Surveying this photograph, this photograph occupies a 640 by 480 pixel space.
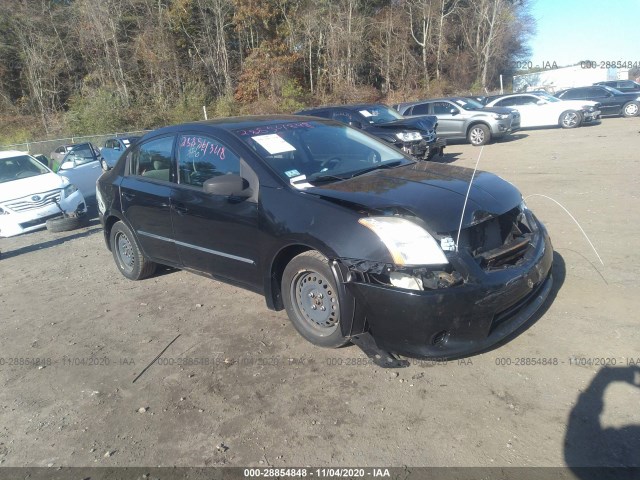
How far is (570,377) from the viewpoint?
319cm

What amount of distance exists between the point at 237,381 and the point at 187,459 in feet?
2.54

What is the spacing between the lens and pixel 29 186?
31.2 feet

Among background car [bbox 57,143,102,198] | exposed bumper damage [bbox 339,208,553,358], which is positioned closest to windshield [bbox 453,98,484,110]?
background car [bbox 57,143,102,198]

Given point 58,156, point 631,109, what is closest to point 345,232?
point 58,156

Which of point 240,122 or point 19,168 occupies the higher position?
point 240,122

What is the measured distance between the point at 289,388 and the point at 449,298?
4.07 feet

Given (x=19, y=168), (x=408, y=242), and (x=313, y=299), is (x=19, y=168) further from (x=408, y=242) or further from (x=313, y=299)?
(x=408, y=242)

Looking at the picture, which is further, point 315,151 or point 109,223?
point 109,223

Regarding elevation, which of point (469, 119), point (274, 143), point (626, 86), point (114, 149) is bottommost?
point (114, 149)

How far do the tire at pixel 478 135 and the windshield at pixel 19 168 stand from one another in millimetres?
12709

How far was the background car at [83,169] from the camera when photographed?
1237cm

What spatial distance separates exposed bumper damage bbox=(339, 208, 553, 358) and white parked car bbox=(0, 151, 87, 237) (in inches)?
318

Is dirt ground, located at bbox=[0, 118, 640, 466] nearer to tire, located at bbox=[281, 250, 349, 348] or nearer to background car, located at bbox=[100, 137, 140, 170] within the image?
Result: tire, located at bbox=[281, 250, 349, 348]

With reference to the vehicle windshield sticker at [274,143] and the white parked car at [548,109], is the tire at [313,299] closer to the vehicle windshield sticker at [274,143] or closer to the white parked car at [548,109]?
the vehicle windshield sticker at [274,143]
